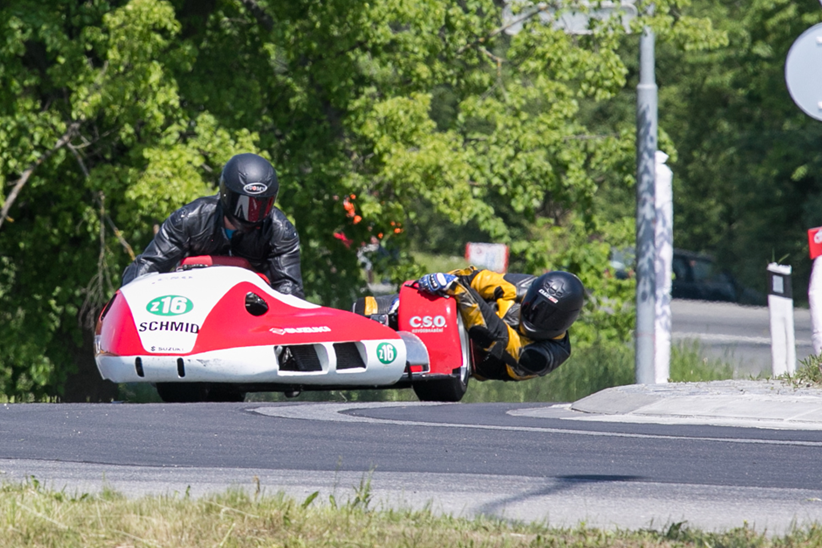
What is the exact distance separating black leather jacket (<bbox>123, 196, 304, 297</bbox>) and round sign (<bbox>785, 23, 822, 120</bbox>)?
4.71 metres

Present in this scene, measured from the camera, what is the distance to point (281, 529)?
462 cm

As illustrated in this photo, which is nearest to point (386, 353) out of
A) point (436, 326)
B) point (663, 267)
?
point (436, 326)

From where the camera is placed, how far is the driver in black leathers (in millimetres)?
11086

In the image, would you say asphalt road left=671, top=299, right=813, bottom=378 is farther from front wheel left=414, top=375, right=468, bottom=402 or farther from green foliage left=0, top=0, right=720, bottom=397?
front wheel left=414, top=375, right=468, bottom=402

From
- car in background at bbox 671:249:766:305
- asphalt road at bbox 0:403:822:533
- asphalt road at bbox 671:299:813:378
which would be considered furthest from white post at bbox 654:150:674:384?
car in background at bbox 671:249:766:305

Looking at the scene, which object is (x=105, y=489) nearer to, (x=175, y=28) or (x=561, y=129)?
(x=175, y=28)

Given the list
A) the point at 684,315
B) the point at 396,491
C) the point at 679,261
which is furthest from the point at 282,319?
the point at 679,261

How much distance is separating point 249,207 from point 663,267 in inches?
200

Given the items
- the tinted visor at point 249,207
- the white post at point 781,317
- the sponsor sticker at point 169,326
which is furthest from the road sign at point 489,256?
the sponsor sticker at point 169,326

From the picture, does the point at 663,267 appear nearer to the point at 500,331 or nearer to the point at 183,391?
the point at 500,331

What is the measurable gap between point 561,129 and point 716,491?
42.2 feet

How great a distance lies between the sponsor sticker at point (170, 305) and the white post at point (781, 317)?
15.2 feet

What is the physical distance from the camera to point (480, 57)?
61.1 feet

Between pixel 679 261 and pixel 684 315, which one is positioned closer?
pixel 684 315
